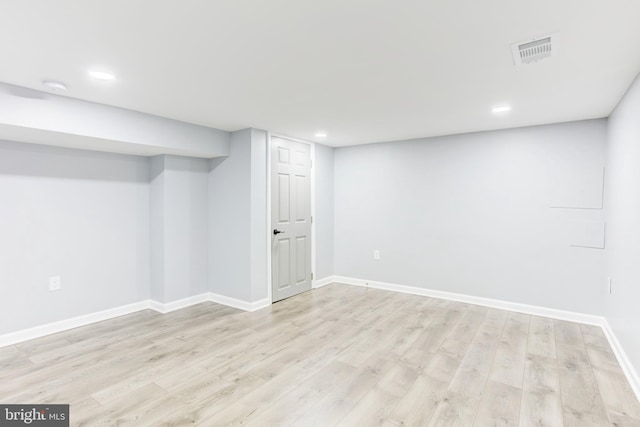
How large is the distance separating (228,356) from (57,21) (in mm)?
2487

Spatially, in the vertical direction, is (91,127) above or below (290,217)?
above

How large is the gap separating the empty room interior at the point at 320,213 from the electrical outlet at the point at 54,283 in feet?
A: 0.08

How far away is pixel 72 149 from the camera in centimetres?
339

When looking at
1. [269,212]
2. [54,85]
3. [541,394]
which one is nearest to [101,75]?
[54,85]

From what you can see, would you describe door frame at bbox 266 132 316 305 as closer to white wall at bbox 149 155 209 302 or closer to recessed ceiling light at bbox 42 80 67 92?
white wall at bbox 149 155 209 302

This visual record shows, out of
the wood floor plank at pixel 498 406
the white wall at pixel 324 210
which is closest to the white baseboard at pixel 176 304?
the white wall at pixel 324 210

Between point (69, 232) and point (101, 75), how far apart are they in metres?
1.88

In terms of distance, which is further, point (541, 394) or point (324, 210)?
point (324, 210)

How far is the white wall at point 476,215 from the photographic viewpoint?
3609mm

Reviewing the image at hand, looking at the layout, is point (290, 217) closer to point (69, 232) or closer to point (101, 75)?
point (69, 232)

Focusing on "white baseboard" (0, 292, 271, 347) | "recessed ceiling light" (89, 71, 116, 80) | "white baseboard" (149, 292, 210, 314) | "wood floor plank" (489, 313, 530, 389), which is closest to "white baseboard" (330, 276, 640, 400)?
"wood floor plank" (489, 313, 530, 389)

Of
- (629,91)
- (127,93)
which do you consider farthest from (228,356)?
(629,91)

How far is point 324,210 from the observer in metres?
5.21

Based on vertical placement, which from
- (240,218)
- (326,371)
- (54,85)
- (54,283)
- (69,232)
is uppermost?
(54,85)
